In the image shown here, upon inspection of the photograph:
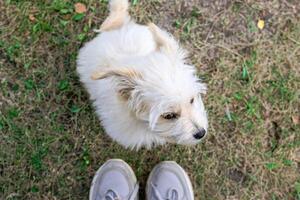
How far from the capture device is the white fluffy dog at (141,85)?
2238 mm

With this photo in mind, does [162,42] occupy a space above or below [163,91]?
above

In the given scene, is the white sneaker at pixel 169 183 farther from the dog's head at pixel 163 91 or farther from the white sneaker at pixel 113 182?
the dog's head at pixel 163 91

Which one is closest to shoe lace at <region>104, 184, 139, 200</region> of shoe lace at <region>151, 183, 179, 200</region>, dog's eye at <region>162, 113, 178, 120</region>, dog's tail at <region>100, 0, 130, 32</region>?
shoe lace at <region>151, 183, 179, 200</region>

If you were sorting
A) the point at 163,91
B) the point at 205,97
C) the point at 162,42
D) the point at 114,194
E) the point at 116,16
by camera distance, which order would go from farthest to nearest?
the point at 205,97
the point at 114,194
the point at 116,16
the point at 162,42
the point at 163,91

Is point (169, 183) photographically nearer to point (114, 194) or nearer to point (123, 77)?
point (114, 194)

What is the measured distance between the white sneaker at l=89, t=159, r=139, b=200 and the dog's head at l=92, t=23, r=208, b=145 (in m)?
0.73

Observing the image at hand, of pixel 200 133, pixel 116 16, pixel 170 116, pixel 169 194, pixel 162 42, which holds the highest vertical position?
pixel 162 42

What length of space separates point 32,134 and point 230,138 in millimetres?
1409

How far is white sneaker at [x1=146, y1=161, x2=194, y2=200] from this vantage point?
3.08m

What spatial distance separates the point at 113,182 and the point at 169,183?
1.27 feet

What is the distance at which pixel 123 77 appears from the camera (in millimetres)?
2262

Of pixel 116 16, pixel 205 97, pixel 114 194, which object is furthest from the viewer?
pixel 205 97

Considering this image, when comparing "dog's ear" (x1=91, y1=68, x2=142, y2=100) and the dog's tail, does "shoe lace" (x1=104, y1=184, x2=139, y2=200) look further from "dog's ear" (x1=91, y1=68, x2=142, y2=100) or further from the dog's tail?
the dog's tail

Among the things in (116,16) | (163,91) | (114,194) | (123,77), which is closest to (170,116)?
(163,91)
